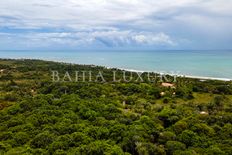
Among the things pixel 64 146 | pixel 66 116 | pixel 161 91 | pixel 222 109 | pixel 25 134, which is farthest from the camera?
pixel 161 91

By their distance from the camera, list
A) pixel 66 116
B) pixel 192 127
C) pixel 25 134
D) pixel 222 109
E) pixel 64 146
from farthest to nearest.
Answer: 1. pixel 222 109
2. pixel 66 116
3. pixel 192 127
4. pixel 25 134
5. pixel 64 146

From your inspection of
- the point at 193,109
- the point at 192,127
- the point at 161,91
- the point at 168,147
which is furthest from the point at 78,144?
the point at 161,91

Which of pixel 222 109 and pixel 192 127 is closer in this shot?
pixel 192 127

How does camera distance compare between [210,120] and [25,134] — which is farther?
[210,120]

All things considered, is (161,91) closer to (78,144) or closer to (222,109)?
(222,109)

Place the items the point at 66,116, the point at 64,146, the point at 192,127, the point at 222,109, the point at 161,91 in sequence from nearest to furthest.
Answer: the point at 64,146 → the point at 192,127 → the point at 66,116 → the point at 222,109 → the point at 161,91

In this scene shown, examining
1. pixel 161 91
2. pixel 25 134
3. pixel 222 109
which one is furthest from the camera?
pixel 161 91

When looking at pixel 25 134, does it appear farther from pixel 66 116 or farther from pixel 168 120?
pixel 168 120

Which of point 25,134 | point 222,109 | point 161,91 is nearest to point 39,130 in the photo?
point 25,134
